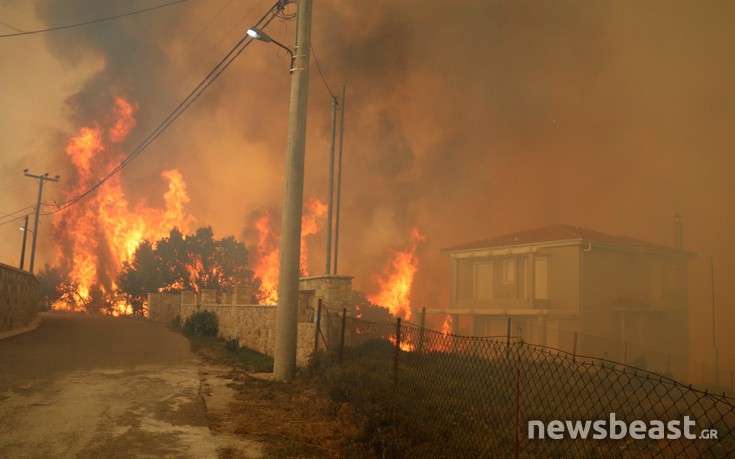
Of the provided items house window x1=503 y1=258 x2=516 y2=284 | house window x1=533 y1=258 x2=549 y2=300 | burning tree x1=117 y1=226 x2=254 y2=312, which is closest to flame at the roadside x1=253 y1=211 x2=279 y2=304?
burning tree x1=117 y1=226 x2=254 y2=312

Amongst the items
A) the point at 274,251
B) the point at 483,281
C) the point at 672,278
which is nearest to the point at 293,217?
the point at 483,281

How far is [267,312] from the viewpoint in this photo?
16.5m

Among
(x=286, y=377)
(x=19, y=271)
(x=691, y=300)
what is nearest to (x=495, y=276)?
(x=691, y=300)

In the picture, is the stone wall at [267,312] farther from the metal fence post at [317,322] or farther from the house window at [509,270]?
the house window at [509,270]

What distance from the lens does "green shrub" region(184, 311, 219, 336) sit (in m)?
22.9

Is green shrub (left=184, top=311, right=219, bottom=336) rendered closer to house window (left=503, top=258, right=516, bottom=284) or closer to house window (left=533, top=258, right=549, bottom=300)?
house window (left=503, top=258, right=516, bottom=284)

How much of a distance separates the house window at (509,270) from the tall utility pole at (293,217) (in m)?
21.0

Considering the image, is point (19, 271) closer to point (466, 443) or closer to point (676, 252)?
point (466, 443)

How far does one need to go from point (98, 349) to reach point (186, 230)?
4063cm

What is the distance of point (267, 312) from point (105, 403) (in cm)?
770

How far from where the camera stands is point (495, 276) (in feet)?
103

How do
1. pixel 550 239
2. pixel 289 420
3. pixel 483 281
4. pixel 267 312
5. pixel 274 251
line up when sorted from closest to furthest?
pixel 289 420 < pixel 267 312 < pixel 550 239 < pixel 483 281 < pixel 274 251

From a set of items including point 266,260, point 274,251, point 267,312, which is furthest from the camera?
point 274,251

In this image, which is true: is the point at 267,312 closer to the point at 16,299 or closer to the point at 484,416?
the point at 484,416
